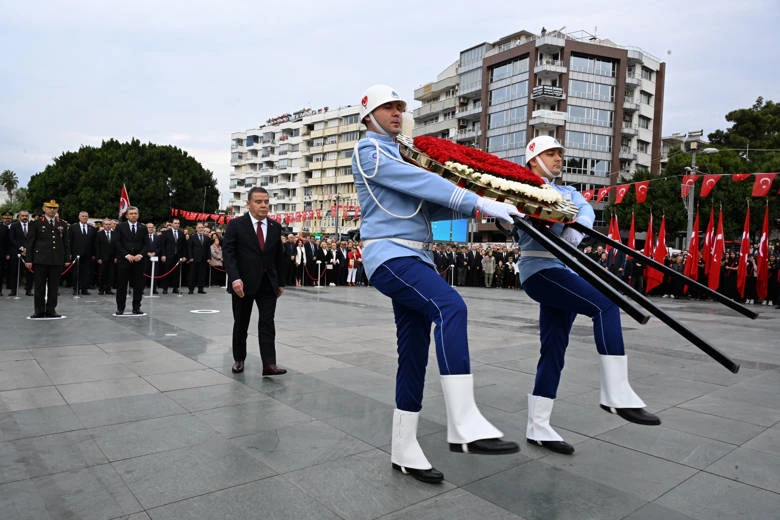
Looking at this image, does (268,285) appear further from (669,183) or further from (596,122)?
(596,122)

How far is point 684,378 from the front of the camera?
6.07m

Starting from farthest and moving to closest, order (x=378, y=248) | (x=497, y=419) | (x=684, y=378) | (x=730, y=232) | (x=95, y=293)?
(x=730, y=232), (x=95, y=293), (x=684, y=378), (x=497, y=419), (x=378, y=248)

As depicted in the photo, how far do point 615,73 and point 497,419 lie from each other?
211 ft

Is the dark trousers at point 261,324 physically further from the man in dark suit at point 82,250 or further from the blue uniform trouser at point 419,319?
Answer: the man in dark suit at point 82,250

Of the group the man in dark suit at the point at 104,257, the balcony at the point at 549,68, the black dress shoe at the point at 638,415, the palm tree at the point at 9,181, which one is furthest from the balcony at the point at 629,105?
the palm tree at the point at 9,181

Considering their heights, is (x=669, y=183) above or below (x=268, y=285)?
above

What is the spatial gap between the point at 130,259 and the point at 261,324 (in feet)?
19.1

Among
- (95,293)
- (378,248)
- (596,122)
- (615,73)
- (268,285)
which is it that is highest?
(615,73)

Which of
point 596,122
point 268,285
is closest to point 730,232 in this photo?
point 596,122

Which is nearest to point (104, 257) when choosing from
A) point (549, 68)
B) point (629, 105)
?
point (549, 68)

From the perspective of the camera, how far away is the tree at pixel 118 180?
170 feet

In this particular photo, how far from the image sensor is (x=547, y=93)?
57.2 metres

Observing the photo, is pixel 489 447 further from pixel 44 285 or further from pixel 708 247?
pixel 708 247

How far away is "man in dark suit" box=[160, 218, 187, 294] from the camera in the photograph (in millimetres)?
16359
